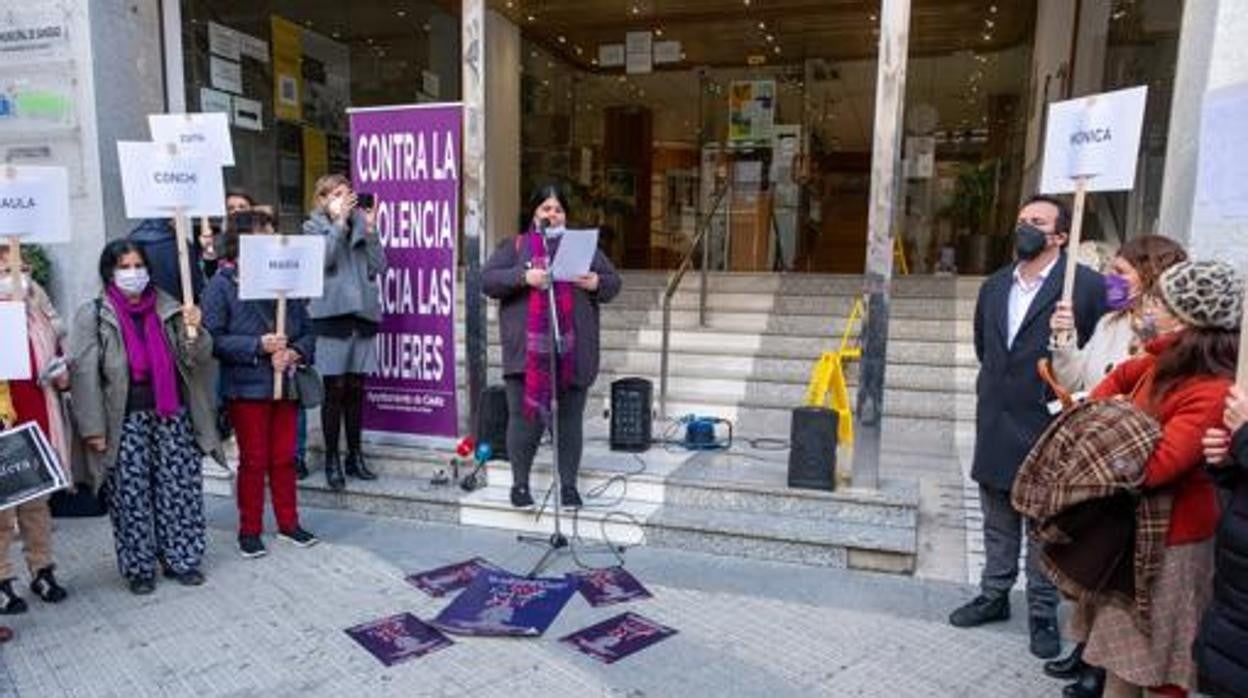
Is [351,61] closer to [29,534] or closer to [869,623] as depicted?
[29,534]

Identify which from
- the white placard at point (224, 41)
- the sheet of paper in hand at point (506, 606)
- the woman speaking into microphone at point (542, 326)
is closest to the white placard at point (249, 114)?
the white placard at point (224, 41)

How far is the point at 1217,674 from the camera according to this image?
1.81m

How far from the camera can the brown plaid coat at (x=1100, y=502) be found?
6.51ft

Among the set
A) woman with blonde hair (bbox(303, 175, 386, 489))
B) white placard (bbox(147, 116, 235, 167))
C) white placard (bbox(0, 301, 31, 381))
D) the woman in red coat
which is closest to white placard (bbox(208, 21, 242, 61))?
woman with blonde hair (bbox(303, 175, 386, 489))

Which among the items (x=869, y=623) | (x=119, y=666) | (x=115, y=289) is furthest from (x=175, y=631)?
(x=869, y=623)

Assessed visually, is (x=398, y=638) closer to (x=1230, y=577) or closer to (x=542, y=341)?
(x=542, y=341)

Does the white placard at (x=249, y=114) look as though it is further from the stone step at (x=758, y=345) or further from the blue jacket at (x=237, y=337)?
the blue jacket at (x=237, y=337)

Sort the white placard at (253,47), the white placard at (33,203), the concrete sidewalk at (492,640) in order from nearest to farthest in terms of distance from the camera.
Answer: the concrete sidewalk at (492,640) < the white placard at (33,203) < the white placard at (253,47)

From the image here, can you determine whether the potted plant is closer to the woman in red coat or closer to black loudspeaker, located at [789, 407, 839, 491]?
black loudspeaker, located at [789, 407, 839, 491]

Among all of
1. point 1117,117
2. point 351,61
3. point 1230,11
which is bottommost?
point 1117,117

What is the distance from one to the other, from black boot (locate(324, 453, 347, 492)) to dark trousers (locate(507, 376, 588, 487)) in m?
1.01

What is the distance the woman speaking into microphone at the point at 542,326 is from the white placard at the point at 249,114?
3848 millimetres

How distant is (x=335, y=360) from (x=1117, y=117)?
3.54 m

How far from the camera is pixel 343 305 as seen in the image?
165 inches
